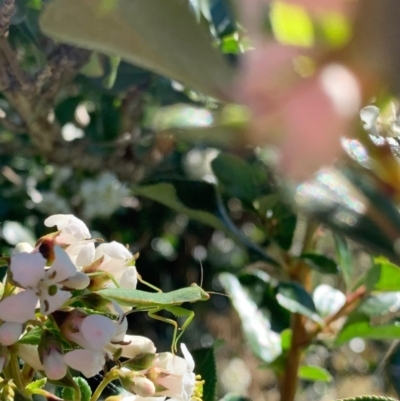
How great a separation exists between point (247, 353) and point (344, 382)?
254 millimetres

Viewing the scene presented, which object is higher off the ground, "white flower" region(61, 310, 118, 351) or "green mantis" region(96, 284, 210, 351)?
"green mantis" region(96, 284, 210, 351)

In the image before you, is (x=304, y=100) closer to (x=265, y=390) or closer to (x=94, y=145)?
(x=94, y=145)

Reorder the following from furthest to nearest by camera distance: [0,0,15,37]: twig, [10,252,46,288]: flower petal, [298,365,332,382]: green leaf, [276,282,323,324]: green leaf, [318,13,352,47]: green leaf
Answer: [298,365,332,382]: green leaf < [276,282,323,324]: green leaf < [0,0,15,37]: twig < [10,252,46,288]: flower petal < [318,13,352,47]: green leaf

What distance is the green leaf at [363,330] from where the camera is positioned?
0.59m

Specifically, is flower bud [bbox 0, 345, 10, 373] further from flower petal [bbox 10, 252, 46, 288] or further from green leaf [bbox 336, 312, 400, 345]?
green leaf [bbox 336, 312, 400, 345]

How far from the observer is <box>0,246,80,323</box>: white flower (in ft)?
1.03

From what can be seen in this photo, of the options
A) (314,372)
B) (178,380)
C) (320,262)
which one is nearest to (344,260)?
(320,262)

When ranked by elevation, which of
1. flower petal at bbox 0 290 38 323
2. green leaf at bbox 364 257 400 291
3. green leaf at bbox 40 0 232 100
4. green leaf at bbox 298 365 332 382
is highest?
green leaf at bbox 40 0 232 100

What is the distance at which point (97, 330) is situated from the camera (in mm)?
323

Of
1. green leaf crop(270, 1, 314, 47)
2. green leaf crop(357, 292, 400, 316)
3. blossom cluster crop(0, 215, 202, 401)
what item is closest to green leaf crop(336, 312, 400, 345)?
green leaf crop(357, 292, 400, 316)

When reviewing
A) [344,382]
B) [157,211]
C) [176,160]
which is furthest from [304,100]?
[344,382]

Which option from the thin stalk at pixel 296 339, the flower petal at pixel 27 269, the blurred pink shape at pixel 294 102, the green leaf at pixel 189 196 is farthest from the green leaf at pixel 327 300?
the blurred pink shape at pixel 294 102

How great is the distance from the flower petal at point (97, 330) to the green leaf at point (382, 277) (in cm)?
33

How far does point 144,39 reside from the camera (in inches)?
7.8
